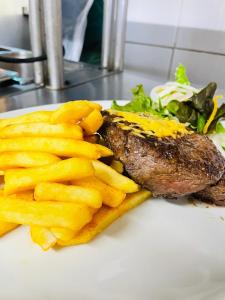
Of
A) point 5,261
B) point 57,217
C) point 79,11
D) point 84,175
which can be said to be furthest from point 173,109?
point 79,11

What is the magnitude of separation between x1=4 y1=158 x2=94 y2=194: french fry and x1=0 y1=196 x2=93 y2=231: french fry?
0.05 m

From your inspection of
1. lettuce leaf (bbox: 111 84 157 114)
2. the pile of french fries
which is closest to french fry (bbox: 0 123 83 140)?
the pile of french fries

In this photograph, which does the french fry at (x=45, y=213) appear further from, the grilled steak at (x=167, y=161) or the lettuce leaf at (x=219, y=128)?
the lettuce leaf at (x=219, y=128)

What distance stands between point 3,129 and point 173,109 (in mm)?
1013

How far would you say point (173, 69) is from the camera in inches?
109

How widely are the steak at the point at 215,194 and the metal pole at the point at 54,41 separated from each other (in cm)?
141

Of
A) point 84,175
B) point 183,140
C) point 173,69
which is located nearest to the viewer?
point 84,175

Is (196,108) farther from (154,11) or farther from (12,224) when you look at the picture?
(154,11)

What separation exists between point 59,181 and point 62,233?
16 centimetres

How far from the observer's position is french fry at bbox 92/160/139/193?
99 cm

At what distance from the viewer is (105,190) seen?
38.0 inches

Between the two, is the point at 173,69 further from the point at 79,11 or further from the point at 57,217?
the point at 57,217

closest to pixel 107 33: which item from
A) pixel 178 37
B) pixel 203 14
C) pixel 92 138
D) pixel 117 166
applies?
pixel 178 37

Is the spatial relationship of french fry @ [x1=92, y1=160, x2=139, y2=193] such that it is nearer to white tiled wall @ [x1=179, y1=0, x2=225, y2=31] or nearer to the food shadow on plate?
the food shadow on plate
